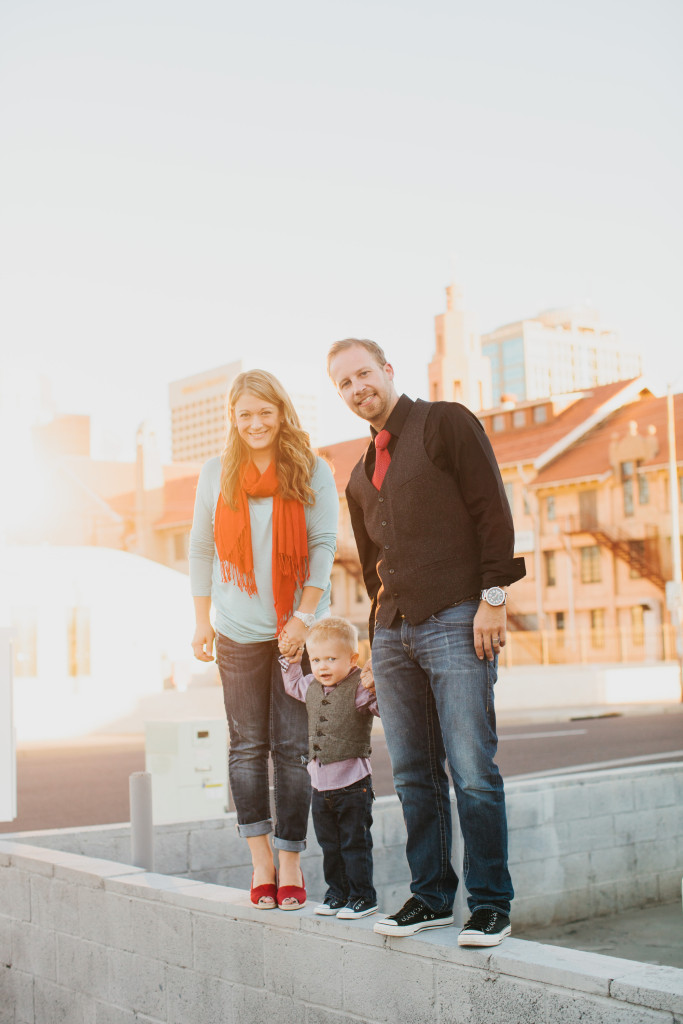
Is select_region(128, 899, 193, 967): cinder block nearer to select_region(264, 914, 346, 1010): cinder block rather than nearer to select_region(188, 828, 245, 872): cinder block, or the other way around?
select_region(264, 914, 346, 1010): cinder block

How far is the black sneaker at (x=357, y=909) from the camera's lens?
3998mm

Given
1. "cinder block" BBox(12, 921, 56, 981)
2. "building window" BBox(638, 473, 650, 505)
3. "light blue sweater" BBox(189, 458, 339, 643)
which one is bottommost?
"cinder block" BBox(12, 921, 56, 981)

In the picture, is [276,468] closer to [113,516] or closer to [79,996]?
[79,996]

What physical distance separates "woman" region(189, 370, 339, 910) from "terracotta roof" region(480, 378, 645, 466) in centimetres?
3936

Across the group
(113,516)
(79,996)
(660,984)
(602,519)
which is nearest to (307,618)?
(660,984)

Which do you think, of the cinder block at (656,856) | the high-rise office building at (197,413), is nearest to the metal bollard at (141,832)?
the cinder block at (656,856)

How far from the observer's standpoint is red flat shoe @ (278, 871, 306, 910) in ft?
13.9

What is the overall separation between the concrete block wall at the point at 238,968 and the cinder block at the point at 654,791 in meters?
4.51

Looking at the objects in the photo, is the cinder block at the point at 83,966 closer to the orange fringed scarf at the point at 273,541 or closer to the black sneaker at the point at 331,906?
the black sneaker at the point at 331,906

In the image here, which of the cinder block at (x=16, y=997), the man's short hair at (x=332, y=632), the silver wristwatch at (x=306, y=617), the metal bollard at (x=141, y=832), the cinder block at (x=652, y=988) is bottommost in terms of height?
the cinder block at (x=16, y=997)

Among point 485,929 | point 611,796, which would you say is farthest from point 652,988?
point 611,796

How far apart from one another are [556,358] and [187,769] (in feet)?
533

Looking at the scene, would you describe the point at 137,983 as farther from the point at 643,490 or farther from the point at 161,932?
the point at 643,490

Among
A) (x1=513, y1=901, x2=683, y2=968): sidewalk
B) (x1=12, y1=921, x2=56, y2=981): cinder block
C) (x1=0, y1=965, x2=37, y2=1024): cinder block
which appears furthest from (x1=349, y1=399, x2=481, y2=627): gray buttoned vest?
(x1=513, y1=901, x2=683, y2=968): sidewalk
